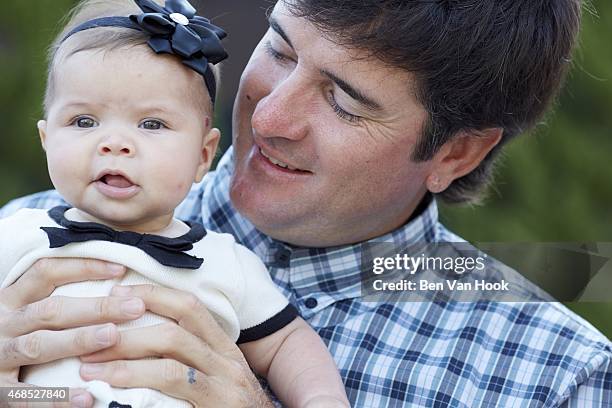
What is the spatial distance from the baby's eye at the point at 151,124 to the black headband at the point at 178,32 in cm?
16

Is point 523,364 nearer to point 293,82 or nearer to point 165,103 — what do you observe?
point 293,82

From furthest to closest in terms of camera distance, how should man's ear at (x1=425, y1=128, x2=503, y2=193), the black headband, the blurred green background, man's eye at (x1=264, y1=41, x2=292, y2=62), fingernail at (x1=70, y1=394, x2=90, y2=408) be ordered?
1. the blurred green background
2. man's ear at (x1=425, y1=128, x2=503, y2=193)
3. man's eye at (x1=264, y1=41, x2=292, y2=62)
4. the black headband
5. fingernail at (x1=70, y1=394, x2=90, y2=408)

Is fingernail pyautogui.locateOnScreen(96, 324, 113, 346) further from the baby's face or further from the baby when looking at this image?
the baby's face

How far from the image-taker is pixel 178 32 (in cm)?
224

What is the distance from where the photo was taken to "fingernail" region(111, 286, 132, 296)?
2.10 meters

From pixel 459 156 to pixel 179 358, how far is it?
4.16ft

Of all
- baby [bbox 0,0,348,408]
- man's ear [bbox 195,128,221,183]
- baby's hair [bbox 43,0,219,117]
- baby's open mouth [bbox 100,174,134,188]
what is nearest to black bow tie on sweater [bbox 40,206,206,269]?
baby [bbox 0,0,348,408]

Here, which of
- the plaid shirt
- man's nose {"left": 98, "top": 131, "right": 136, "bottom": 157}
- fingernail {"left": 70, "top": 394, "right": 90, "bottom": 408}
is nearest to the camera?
fingernail {"left": 70, "top": 394, "right": 90, "bottom": 408}

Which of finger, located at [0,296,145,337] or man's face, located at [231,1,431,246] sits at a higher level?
man's face, located at [231,1,431,246]

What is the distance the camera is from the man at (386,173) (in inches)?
102

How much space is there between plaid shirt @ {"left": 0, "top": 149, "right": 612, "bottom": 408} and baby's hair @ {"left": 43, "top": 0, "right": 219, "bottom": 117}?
687 mm

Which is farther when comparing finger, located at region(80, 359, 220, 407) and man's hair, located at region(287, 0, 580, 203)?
man's hair, located at region(287, 0, 580, 203)

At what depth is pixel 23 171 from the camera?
5.31 meters

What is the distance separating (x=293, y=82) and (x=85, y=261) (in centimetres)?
82
